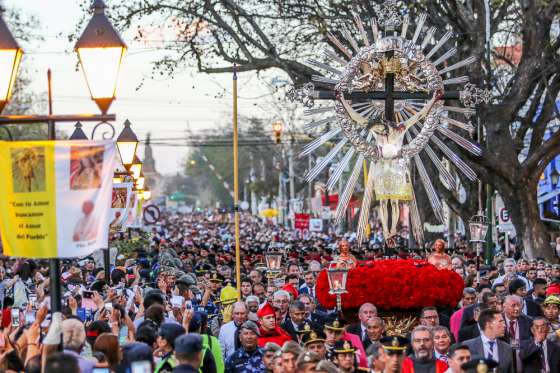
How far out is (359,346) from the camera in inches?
540

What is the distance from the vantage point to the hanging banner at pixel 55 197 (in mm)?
9781

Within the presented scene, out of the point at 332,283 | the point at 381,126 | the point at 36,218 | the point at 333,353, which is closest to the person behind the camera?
the point at 36,218

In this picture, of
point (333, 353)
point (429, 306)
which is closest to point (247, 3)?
point (429, 306)

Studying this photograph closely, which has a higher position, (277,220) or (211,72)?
(211,72)

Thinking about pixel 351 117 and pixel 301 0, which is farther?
pixel 301 0

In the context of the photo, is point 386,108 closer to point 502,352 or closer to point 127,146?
point 127,146

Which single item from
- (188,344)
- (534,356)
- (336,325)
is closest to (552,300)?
(534,356)

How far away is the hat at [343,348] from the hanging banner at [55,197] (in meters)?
2.96

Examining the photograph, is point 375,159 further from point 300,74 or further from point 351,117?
point 300,74

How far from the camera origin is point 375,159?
2012 cm

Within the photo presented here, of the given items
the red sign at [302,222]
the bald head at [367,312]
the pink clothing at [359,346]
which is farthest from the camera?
the red sign at [302,222]

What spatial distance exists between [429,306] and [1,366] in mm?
6197

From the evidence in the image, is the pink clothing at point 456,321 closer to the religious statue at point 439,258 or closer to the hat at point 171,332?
the religious statue at point 439,258

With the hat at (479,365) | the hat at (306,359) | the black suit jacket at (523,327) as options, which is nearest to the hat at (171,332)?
the hat at (306,359)
